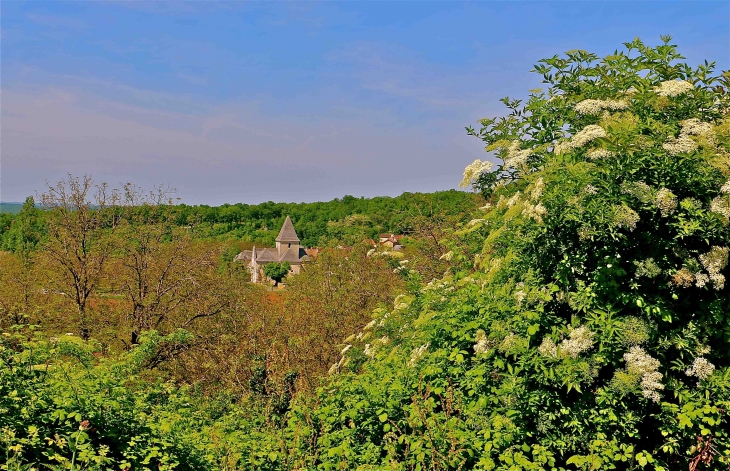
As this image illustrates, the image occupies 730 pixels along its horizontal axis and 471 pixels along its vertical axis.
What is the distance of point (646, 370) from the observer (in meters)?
3.93

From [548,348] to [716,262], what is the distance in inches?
53.5

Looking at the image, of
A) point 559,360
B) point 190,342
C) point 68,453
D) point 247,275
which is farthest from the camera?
Result: point 247,275

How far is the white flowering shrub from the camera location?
13.1 ft

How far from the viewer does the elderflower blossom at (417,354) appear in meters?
5.08

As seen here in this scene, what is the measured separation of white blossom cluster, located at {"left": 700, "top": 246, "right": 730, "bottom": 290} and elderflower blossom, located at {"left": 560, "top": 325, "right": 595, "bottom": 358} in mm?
971

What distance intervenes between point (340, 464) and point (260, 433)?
3.00ft

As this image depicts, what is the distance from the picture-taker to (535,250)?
441 cm

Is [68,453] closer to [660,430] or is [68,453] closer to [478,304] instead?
[478,304]

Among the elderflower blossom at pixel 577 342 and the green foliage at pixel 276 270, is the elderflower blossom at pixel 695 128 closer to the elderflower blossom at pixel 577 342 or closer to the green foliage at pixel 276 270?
the elderflower blossom at pixel 577 342

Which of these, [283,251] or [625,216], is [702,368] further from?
[283,251]

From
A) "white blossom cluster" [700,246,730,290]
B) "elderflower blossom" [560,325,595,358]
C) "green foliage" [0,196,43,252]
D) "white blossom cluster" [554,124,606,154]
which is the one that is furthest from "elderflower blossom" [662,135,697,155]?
"green foliage" [0,196,43,252]

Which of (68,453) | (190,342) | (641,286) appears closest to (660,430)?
(641,286)

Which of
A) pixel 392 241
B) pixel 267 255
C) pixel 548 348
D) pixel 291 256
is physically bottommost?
pixel 291 256

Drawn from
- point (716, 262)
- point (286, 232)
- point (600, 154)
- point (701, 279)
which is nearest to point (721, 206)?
point (716, 262)
